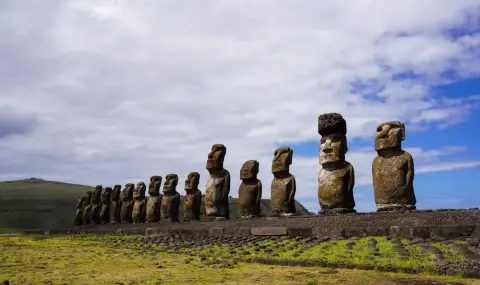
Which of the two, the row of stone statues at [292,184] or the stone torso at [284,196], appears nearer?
the row of stone statues at [292,184]

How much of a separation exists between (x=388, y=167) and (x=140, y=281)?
782 cm

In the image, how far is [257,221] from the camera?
1472cm

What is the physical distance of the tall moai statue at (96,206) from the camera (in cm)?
2781

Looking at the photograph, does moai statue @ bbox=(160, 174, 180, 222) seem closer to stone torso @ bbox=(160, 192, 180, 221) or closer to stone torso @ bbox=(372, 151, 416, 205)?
stone torso @ bbox=(160, 192, 180, 221)

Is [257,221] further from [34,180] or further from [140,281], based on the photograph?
[34,180]

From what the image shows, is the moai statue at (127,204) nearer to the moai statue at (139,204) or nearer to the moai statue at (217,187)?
the moai statue at (139,204)

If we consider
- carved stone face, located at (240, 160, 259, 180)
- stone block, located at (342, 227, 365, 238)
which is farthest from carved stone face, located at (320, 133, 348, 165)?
carved stone face, located at (240, 160, 259, 180)

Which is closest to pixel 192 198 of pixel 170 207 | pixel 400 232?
pixel 170 207

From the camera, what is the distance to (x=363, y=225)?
37.2ft

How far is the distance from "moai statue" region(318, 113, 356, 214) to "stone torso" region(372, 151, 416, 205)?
0.95 m

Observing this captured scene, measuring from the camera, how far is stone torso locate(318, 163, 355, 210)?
1279 cm

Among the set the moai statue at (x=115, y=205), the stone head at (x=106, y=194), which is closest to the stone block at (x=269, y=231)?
the moai statue at (x=115, y=205)

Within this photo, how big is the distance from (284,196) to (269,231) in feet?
4.49

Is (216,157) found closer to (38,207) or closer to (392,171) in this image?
(392,171)
